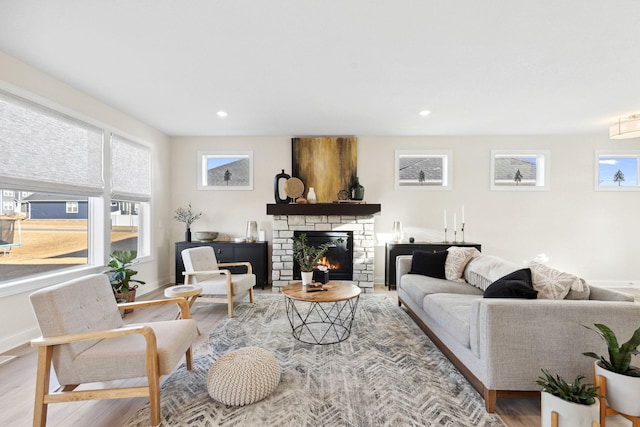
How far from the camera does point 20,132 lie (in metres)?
2.77

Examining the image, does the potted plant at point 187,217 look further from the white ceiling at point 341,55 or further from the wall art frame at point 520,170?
the wall art frame at point 520,170

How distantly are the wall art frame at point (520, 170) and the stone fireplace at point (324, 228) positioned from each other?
7.87 feet

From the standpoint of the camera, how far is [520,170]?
523 cm

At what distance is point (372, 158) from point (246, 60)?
3.08 m

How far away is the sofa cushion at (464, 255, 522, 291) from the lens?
284 centimetres

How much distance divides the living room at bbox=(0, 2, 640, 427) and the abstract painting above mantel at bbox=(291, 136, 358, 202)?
185mm

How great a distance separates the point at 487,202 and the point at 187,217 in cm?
538

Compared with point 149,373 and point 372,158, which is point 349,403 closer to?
point 149,373

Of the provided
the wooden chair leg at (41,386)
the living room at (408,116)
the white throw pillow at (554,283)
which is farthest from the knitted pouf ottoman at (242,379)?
the living room at (408,116)

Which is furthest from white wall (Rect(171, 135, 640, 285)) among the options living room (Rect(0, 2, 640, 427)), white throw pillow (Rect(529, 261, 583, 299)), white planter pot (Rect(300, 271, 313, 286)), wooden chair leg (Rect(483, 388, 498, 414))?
wooden chair leg (Rect(483, 388, 498, 414))

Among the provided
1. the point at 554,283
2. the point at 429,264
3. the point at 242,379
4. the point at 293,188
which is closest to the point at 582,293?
the point at 554,283

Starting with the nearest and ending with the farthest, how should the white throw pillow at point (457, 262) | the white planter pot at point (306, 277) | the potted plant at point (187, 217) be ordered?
1. the white planter pot at point (306, 277)
2. the white throw pillow at point (457, 262)
3. the potted plant at point (187, 217)

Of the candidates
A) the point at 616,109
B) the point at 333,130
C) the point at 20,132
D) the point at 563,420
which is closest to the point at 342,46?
the point at 333,130

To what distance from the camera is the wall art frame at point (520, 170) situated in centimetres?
512
